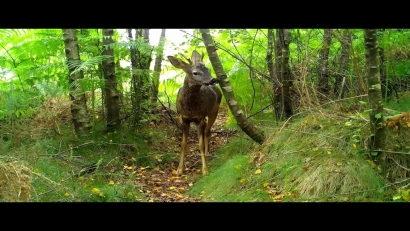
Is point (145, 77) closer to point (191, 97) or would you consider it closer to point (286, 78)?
point (191, 97)

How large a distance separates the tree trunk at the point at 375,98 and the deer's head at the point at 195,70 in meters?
3.24

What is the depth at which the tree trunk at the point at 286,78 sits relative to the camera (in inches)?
286

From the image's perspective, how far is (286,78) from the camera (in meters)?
7.49

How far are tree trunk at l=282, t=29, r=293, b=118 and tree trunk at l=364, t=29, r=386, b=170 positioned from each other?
262 centimetres

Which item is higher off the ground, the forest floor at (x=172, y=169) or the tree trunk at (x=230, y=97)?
the tree trunk at (x=230, y=97)

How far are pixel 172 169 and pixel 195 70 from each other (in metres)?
1.90

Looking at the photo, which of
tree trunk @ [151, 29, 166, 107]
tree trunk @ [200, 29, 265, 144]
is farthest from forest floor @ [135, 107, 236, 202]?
tree trunk @ [200, 29, 265, 144]

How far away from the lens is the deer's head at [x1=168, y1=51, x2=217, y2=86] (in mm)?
7594

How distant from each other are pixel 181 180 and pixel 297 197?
2943mm

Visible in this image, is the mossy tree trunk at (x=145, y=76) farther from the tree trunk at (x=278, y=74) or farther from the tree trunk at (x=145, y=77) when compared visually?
the tree trunk at (x=278, y=74)

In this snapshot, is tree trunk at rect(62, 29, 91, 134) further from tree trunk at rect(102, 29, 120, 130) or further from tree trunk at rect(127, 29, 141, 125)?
tree trunk at rect(127, 29, 141, 125)

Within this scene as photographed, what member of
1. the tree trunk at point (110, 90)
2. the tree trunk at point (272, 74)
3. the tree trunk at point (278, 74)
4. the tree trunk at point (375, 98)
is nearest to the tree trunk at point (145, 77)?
the tree trunk at point (110, 90)

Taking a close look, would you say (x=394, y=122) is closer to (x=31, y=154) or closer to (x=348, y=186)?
(x=348, y=186)

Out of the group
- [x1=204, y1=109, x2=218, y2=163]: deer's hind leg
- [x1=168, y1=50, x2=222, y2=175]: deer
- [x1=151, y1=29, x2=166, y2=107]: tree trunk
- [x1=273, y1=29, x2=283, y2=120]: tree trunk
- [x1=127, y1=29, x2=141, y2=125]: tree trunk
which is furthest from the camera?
[x1=204, y1=109, x2=218, y2=163]: deer's hind leg
